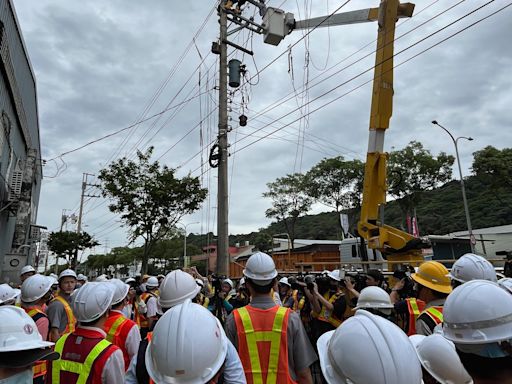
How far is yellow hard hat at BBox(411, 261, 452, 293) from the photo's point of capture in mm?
3378

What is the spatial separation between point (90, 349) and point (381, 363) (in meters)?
2.01

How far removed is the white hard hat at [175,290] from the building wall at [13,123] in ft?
38.6

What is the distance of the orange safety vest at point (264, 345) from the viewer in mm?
2611

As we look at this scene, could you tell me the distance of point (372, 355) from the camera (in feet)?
4.16

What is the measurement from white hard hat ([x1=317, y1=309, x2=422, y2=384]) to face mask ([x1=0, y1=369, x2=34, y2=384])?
5.30 feet

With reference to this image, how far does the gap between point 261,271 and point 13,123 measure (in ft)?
52.7

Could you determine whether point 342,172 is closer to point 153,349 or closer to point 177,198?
point 177,198

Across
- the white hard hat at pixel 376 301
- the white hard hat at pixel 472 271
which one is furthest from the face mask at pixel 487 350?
the white hard hat at pixel 472 271

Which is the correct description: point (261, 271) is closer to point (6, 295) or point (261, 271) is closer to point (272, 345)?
point (272, 345)

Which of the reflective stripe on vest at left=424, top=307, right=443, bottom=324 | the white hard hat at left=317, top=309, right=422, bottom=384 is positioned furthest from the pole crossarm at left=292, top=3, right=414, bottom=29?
the white hard hat at left=317, top=309, right=422, bottom=384

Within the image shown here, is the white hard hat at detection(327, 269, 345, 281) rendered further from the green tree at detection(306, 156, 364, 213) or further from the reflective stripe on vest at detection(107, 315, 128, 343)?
the green tree at detection(306, 156, 364, 213)

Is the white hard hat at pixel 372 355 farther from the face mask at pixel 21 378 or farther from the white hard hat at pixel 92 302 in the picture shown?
the white hard hat at pixel 92 302

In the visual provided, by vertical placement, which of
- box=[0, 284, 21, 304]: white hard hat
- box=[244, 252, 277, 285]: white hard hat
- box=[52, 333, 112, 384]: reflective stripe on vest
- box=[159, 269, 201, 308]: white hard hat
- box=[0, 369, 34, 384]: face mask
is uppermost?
box=[244, 252, 277, 285]: white hard hat

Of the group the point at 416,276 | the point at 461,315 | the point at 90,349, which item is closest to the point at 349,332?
the point at 461,315
